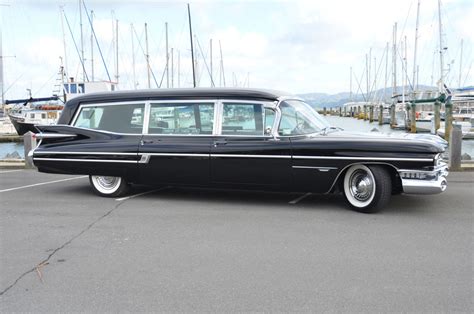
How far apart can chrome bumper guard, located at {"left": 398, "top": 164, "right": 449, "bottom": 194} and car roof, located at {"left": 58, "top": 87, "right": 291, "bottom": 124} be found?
2213 mm

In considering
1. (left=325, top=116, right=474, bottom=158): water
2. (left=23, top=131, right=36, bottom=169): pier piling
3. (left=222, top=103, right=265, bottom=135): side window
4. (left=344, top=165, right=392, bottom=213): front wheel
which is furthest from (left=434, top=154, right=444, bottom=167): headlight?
(left=23, top=131, right=36, bottom=169): pier piling

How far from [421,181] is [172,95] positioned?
405 cm

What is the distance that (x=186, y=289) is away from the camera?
12.9 feet

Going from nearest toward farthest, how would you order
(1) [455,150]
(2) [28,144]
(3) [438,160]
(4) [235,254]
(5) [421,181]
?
(4) [235,254] < (5) [421,181] < (3) [438,160] < (1) [455,150] < (2) [28,144]

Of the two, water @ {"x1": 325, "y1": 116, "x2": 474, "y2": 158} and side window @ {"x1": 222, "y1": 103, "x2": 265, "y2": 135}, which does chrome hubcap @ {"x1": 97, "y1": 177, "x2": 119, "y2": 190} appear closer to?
side window @ {"x1": 222, "y1": 103, "x2": 265, "y2": 135}

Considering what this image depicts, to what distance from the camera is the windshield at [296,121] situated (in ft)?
22.8

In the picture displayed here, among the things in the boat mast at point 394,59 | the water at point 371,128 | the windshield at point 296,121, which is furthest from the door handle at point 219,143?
the boat mast at point 394,59

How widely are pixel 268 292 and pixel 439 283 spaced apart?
1.51m

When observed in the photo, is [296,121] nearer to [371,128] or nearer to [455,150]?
[455,150]

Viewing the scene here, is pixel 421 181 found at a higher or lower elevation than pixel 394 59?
lower

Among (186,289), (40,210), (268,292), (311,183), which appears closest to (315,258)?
(268,292)

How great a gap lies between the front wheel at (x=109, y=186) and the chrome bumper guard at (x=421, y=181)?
4.45m

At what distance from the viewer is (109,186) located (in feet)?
26.1

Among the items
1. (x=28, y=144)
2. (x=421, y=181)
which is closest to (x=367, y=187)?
(x=421, y=181)
